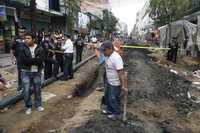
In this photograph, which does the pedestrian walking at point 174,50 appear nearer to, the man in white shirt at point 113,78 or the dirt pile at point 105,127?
the man in white shirt at point 113,78

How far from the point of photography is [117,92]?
28.9ft

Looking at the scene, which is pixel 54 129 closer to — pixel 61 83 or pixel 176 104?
pixel 176 104

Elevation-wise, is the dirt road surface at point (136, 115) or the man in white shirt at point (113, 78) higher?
the man in white shirt at point (113, 78)

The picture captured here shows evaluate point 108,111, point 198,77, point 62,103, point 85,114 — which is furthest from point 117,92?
point 198,77

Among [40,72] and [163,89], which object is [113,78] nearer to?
[40,72]

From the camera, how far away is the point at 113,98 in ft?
29.0

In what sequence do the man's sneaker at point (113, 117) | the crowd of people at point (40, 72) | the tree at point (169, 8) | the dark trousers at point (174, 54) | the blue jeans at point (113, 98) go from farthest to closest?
the tree at point (169, 8), the dark trousers at point (174, 54), the man's sneaker at point (113, 117), the blue jeans at point (113, 98), the crowd of people at point (40, 72)

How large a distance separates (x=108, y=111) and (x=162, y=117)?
72.8 inches

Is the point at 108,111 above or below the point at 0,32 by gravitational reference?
below

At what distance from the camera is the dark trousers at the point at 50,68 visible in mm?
14672

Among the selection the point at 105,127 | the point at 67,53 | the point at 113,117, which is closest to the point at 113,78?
the point at 113,117

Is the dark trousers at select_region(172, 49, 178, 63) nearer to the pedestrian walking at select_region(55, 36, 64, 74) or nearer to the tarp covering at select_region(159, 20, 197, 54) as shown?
the tarp covering at select_region(159, 20, 197, 54)

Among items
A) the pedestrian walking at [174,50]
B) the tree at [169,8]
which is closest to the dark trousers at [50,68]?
the pedestrian walking at [174,50]

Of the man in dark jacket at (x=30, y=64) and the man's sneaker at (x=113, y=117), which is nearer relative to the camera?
the man's sneaker at (x=113, y=117)
